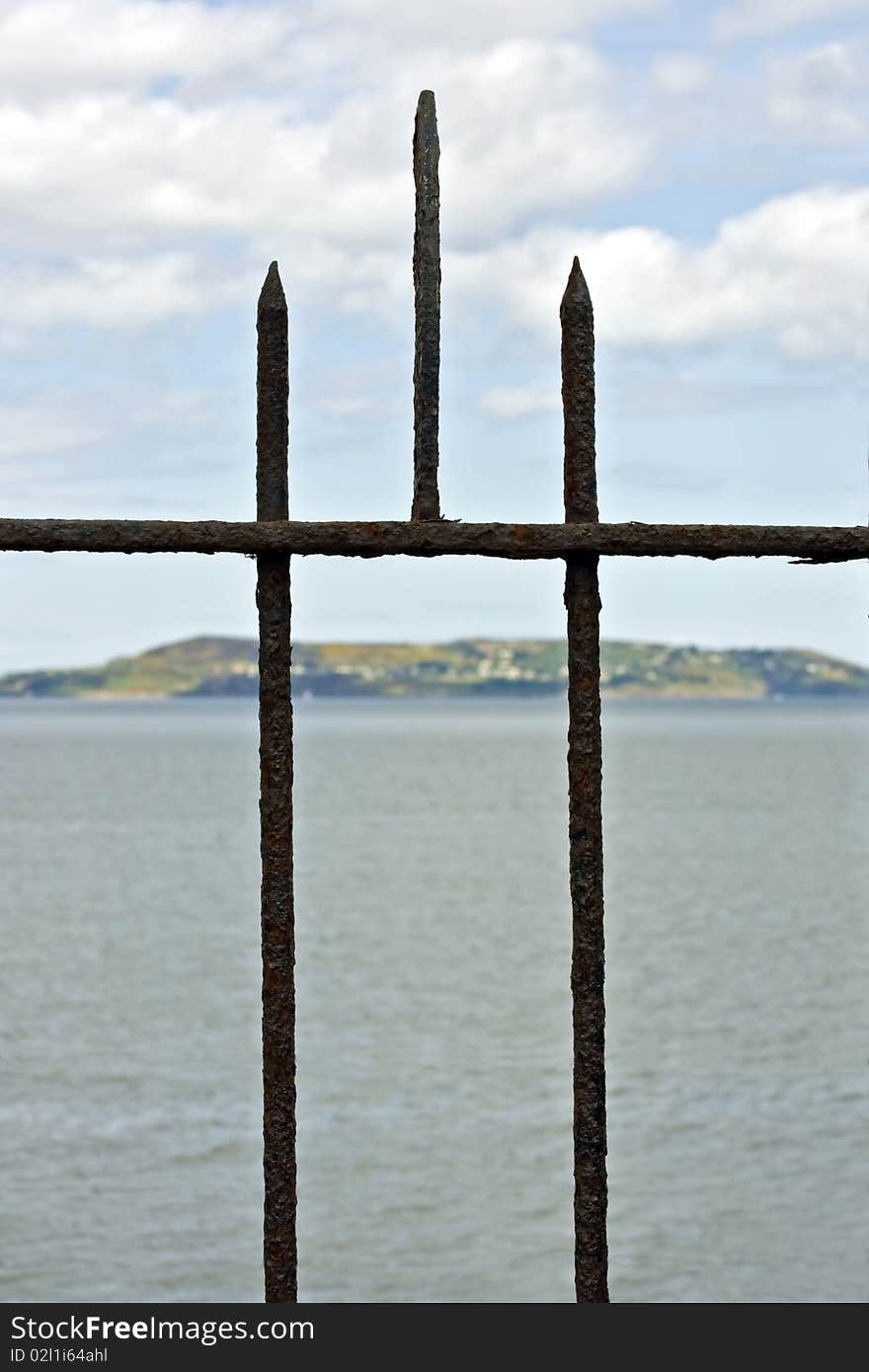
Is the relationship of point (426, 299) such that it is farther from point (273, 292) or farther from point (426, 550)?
point (426, 550)

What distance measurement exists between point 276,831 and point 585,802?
0.78 metres

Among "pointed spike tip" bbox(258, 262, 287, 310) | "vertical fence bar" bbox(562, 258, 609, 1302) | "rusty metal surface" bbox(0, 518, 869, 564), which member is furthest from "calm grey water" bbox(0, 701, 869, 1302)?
"pointed spike tip" bbox(258, 262, 287, 310)

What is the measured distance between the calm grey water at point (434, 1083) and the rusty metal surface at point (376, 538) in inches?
431

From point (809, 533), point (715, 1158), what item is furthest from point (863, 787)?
point (809, 533)

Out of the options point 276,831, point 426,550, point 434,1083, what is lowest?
point 434,1083

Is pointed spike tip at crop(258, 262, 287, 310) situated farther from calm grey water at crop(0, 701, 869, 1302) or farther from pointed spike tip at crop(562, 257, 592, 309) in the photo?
calm grey water at crop(0, 701, 869, 1302)

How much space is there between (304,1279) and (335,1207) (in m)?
1.43

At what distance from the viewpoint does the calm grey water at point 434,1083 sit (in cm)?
1449

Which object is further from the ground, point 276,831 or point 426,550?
point 426,550

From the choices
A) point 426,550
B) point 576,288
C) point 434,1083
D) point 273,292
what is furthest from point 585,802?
point 434,1083

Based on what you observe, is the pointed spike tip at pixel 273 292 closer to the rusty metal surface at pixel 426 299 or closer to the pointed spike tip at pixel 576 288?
the rusty metal surface at pixel 426 299

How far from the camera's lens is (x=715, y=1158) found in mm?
17188

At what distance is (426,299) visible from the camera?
3764 millimetres
